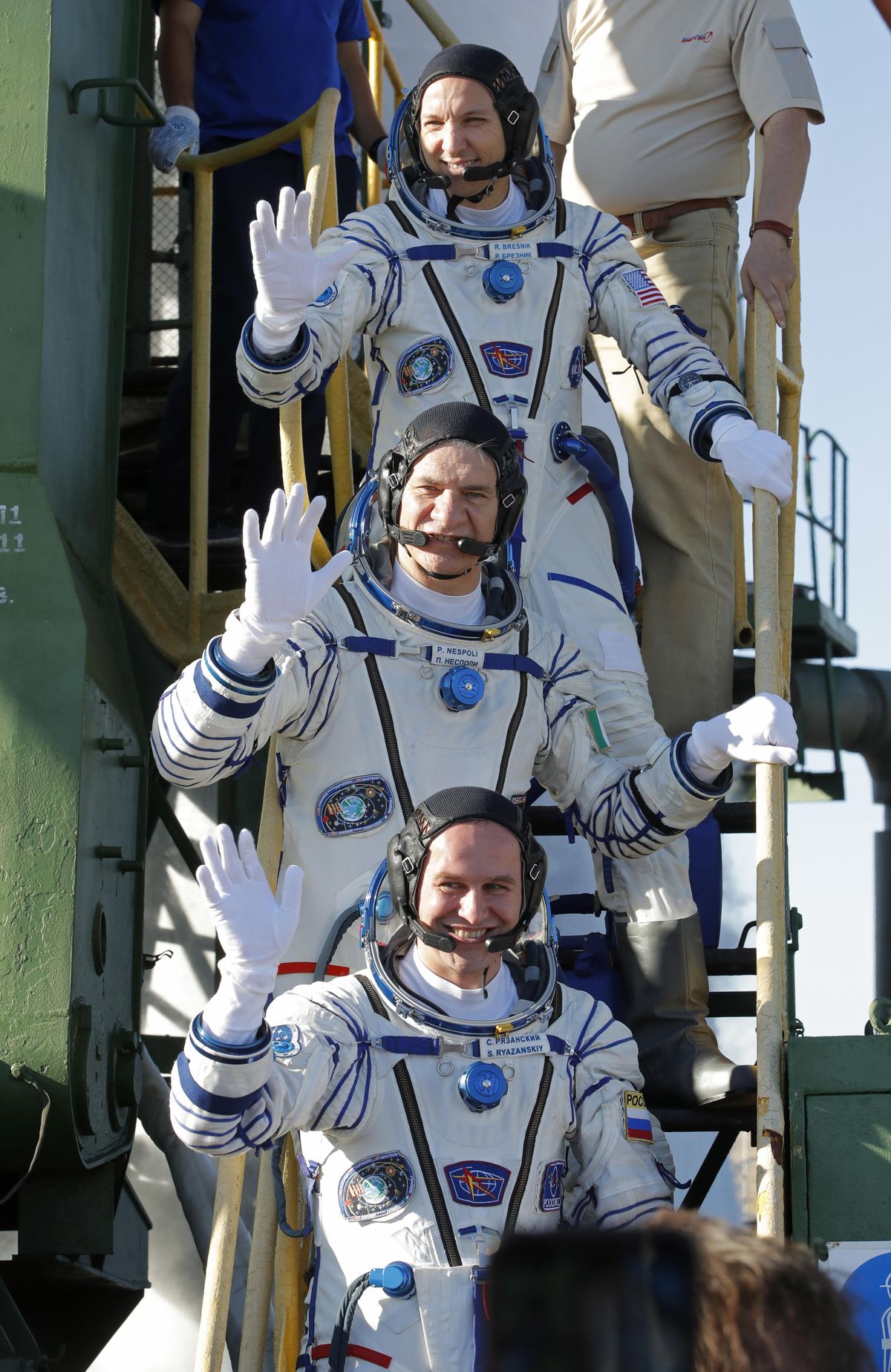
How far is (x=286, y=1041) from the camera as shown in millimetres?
2682

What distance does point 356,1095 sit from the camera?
2.72 m

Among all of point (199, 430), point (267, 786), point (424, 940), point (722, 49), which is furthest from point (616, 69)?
point (424, 940)

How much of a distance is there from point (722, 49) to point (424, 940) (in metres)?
2.47

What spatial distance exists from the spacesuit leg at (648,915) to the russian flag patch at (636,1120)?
1.34ft

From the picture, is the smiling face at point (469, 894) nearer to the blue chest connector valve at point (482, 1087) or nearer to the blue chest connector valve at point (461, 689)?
the blue chest connector valve at point (482, 1087)

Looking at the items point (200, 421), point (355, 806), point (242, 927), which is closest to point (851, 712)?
point (200, 421)

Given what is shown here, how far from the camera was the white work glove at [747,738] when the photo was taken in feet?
10.1

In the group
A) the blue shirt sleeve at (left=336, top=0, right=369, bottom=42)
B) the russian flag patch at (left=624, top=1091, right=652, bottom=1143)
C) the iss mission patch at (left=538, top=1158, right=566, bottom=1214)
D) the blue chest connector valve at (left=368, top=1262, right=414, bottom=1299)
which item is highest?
the blue shirt sleeve at (left=336, top=0, right=369, bottom=42)

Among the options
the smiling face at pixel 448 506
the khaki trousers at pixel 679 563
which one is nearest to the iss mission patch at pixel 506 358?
the khaki trousers at pixel 679 563

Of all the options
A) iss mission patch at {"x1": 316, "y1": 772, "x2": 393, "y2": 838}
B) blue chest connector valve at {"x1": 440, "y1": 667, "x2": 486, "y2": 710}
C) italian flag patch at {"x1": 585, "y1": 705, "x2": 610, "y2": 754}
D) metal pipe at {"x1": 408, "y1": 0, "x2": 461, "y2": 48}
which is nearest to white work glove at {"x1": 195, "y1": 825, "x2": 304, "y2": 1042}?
iss mission patch at {"x1": 316, "y1": 772, "x2": 393, "y2": 838}

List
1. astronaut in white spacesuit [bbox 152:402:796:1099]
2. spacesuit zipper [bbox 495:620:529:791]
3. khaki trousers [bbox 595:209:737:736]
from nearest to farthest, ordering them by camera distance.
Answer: astronaut in white spacesuit [bbox 152:402:796:1099] < spacesuit zipper [bbox 495:620:529:791] < khaki trousers [bbox 595:209:737:736]

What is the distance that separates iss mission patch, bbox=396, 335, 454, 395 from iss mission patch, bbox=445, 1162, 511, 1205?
65.9 inches

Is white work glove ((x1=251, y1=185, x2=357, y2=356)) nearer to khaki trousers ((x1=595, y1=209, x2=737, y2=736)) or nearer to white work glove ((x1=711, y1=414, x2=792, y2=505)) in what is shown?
white work glove ((x1=711, y1=414, x2=792, y2=505))

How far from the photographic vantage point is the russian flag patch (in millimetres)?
2873
